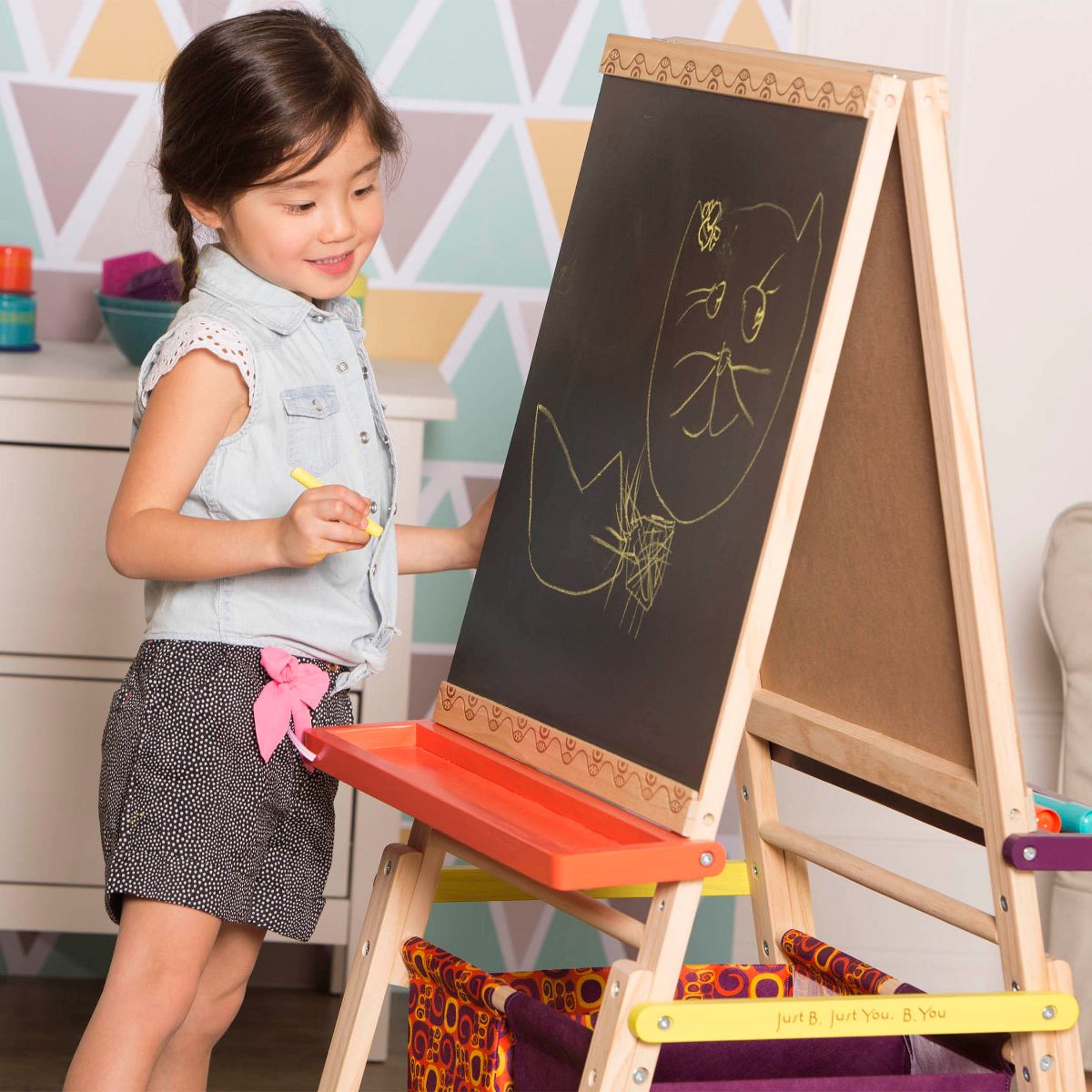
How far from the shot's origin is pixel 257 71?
4.61 ft

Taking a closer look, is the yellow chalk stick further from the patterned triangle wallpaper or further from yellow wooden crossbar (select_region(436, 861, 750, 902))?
the patterned triangle wallpaper

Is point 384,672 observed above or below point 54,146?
below

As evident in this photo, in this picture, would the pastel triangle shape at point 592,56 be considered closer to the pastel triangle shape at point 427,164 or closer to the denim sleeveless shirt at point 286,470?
the pastel triangle shape at point 427,164

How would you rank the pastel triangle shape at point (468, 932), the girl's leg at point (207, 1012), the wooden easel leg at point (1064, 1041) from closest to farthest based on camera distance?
the wooden easel leg at point (1064, 1041) < the girl's leg at point (207, 1012) < the pastel triangle shape at point (468, 932)

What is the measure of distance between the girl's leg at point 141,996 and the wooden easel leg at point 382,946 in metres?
0.15

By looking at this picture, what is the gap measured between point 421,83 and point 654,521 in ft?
4.37

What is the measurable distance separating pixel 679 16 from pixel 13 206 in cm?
106

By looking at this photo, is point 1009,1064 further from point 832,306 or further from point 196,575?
point 196,575

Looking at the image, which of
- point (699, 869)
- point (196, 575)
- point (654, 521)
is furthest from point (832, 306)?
point (196, 575)

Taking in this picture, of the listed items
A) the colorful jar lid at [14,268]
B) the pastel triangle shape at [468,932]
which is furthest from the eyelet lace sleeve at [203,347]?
the pastel triangle shape at [468,932]

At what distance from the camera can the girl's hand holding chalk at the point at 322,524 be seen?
128 centimetres

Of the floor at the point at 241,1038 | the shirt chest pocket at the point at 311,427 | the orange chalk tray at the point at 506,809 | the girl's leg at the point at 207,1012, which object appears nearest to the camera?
the orange chalk tray at the point at 506,809

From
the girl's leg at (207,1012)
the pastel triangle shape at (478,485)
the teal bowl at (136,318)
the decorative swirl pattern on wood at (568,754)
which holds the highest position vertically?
the teal bowl at (136,318)

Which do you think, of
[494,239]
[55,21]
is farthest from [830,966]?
[55,21]
